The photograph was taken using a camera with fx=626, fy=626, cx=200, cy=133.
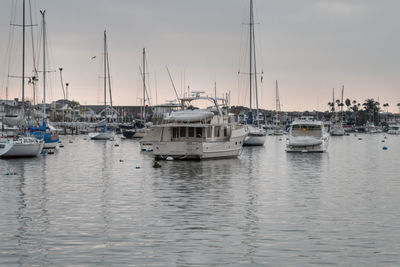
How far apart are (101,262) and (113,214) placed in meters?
7.70

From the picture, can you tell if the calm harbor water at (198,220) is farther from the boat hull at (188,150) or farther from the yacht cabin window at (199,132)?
the yacht cabin window at (199,132)

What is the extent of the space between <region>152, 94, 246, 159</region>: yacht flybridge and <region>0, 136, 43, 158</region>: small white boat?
11.0 metres

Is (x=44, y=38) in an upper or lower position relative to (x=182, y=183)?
upper

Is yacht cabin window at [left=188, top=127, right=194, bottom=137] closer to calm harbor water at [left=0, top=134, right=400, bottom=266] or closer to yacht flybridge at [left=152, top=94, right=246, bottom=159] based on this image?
yacht flybridge at [left=152, top=94, right=246, bottom=159]

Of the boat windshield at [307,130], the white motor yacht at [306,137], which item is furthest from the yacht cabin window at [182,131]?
the boat windshield at [307,130]

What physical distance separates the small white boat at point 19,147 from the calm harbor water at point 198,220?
48.4 ft

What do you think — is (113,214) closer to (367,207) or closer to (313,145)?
(367,207)

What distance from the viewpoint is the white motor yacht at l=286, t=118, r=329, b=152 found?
2655 inches

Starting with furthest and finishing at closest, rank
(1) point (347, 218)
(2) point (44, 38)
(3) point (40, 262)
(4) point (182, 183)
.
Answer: (2) point (44, 38) → (4) point (182, 183) → (1) point (347, 218) → (3) point (40, 262)

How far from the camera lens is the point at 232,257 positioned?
1603 cm

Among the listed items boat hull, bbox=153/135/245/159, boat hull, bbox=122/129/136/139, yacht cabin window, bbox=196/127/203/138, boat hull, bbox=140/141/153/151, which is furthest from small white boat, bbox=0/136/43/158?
boat hull, bbox=122/129/136/139

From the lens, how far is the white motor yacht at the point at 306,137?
221 feet

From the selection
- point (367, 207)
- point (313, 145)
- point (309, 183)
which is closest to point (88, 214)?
point (367, 207)

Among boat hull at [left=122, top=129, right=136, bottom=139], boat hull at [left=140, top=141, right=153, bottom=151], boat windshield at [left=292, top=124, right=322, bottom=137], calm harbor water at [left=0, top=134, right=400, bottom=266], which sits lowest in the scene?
calm harbor water at [left=0, top=134, right=400, bottom=266]
